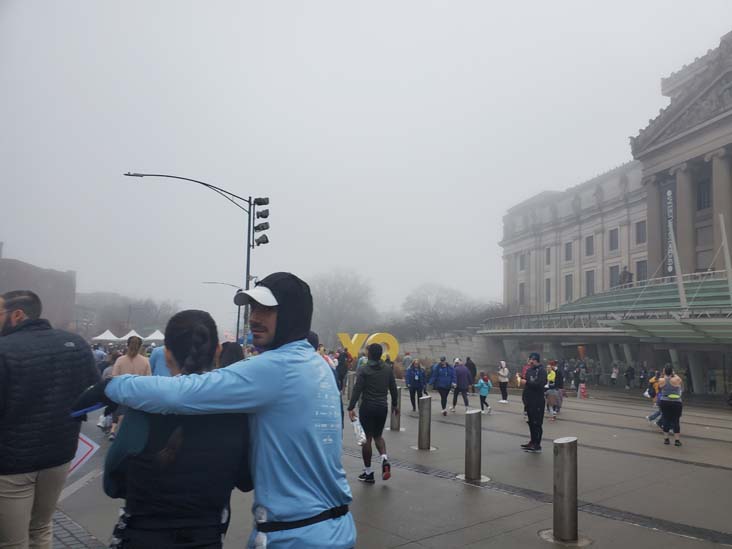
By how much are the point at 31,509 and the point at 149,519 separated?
1.78 metres

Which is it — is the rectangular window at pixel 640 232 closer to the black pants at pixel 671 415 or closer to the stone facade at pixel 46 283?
the stone facade at pixel 46 283

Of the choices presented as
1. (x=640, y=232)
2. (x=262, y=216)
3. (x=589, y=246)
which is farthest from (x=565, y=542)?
(x=589, y=246)

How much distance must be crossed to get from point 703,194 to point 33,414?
5258 cm

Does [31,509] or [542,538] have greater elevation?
[31,509]

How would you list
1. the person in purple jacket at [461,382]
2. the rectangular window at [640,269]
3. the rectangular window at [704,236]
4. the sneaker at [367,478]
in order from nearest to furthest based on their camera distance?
the sneaker at [367,478], the person in purple jacket at [461,382], the rectangular window at [704,236], the rectangular window at [640,269]

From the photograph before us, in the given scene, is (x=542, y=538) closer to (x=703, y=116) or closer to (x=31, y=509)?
(x=31, y=509)

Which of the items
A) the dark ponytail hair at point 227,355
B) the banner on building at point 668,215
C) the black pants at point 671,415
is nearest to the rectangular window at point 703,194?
the banner on building at point 668,215

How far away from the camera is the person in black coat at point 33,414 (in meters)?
3.34

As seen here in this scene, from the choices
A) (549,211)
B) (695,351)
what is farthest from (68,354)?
(549,211)

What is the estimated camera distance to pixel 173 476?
2.31 meters

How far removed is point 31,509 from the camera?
141 inches

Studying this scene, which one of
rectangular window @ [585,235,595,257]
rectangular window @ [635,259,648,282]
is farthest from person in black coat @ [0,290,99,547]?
rectangular window @ [585,235,595,257]

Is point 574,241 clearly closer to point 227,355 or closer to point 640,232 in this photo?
point 640,232

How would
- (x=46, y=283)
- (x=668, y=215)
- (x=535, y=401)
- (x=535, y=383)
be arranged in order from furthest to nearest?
(x=46, y=283) < (x=668, y=215) < (x=535, y=383) < (x=535, y=401)
